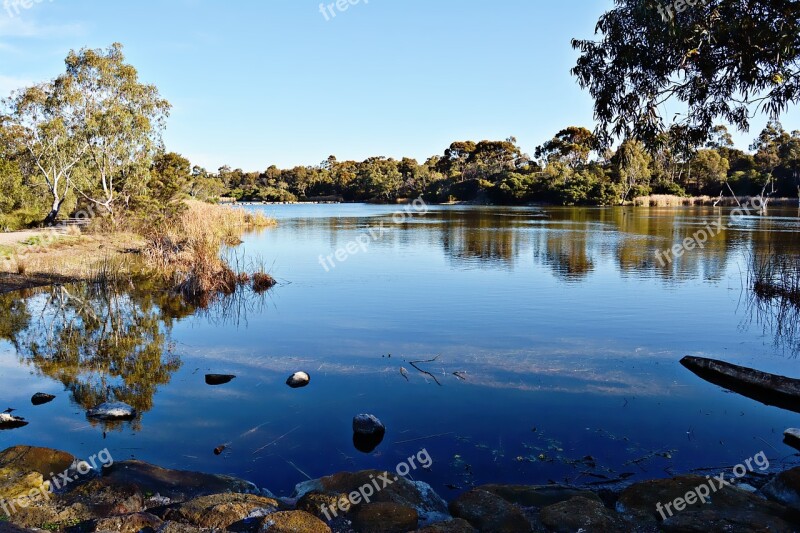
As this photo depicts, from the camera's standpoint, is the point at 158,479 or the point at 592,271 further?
the point at 592,271

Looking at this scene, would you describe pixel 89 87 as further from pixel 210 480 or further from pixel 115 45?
pixel 210 480

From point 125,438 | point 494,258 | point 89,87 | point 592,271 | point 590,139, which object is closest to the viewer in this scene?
point 125,438

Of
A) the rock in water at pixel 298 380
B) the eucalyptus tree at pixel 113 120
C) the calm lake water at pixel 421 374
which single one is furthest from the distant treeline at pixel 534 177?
the rock in water at pixel 298 380

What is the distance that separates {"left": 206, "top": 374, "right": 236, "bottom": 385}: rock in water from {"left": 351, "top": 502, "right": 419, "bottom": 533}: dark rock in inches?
173

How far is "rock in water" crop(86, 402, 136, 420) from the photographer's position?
272 inches

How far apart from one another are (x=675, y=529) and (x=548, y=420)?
2.67 meters

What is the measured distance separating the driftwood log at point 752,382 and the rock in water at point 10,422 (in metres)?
8.81

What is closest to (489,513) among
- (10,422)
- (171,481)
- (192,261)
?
(171,481)

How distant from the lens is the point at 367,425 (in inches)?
255

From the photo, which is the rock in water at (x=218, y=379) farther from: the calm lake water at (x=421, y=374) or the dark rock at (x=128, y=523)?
the dark rock at (x=128, y=523)

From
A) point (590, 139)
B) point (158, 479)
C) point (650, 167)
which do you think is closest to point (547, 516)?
point (158, 479)

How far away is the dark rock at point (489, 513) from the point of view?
427 centimetres

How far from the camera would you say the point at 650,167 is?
77.8m

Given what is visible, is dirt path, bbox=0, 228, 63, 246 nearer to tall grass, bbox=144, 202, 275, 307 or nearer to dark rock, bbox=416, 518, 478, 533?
tall grass, bbox=144, 202, 275, 307
